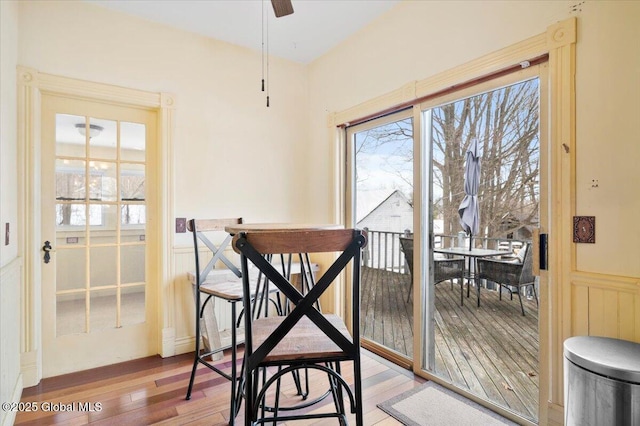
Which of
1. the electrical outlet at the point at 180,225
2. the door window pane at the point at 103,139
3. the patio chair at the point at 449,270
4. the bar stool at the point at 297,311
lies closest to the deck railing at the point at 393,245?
the patio chair at the point at 449,270

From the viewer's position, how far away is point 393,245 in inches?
115

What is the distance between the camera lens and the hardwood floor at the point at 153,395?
1964 mm

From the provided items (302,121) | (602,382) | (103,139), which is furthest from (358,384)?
(302,121)

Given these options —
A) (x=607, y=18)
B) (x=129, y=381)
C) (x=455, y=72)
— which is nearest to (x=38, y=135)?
(x=129, y=381)

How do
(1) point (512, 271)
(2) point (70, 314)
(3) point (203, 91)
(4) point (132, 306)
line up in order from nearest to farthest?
(1) point (512, 271)
(2) point (70, 314)
(4) point (132, 306)
(3) point (203, 91)

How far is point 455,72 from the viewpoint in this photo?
7.18 ft

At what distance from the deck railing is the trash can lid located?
755 mm

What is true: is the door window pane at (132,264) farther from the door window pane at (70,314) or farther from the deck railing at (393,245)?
the deck railing at (393,245)

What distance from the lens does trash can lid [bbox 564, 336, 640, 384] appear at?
4.01ft

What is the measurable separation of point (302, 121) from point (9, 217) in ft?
8.44

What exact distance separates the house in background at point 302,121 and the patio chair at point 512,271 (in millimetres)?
253

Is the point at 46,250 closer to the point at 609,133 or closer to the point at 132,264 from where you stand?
the point at 132,264

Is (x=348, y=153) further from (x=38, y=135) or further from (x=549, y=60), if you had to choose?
(x=38, y=135)

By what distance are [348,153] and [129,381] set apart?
2631 mm
